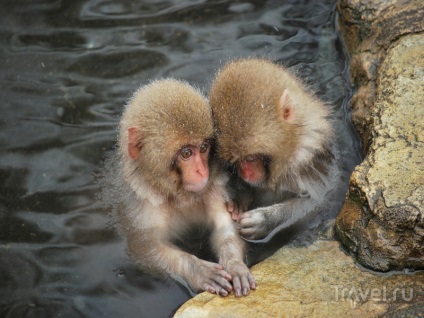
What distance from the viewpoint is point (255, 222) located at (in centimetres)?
537

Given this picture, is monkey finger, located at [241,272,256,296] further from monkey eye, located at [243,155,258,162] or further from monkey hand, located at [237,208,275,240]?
monkey eye, located at [243,155,258,162]

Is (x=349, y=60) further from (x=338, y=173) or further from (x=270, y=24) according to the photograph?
(x=338, y=173)

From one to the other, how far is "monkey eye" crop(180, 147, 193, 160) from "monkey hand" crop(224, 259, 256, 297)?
2.83 feet

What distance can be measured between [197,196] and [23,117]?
2464 mm

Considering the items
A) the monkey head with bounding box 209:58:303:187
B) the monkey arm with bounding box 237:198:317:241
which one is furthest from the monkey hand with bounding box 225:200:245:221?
the monkey head with bounding box 209:58:303:187

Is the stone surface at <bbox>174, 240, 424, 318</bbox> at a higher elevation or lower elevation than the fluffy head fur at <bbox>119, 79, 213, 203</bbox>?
lower

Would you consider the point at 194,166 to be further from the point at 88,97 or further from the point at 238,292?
the point at 88,97

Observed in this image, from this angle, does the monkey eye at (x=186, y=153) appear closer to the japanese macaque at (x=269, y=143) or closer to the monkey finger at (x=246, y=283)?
the japanese macaque at (x=269, y=143)

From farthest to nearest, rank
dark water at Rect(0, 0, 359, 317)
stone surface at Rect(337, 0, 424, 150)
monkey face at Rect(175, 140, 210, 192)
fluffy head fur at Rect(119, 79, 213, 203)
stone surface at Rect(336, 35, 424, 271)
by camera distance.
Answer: stone surface at Rect(337, 0, 424, 150)
dark water at Rect(0, 0, 359, 317)
monkey face at Rect(175, 140, 210, 192)
fluffy head fur at Rect(119, 79, 213, 203)
stone surface at Rect(336, 35, 424, 271)

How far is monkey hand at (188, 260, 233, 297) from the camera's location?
469cm

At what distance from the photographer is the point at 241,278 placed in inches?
184

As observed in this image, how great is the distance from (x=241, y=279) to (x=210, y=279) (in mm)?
266

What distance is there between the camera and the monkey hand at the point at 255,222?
5363 mm

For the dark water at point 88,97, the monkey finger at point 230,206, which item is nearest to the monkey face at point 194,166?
the monkey finger at point 230,206
